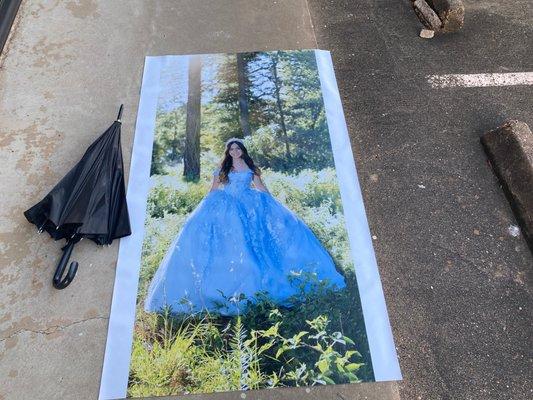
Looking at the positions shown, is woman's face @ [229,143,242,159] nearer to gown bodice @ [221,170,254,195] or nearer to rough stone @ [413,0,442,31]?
gown bodice @ [221,170,254,195]

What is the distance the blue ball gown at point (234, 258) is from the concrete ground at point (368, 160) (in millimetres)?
175

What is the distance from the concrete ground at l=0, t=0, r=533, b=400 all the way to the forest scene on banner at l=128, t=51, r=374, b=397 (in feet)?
0.22

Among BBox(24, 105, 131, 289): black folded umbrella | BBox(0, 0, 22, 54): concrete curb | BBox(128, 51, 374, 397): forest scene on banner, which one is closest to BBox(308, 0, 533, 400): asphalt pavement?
BBox(128, 51, 374, 397): forest scene on banner

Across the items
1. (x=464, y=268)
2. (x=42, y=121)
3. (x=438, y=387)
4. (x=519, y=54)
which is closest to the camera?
(x=438, y=387)

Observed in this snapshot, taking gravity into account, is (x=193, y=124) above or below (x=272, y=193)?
above

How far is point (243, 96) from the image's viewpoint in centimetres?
157

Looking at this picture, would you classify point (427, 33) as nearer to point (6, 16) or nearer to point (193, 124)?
point (193, 124)

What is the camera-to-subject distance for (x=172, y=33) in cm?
174

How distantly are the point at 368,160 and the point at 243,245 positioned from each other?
492 mm

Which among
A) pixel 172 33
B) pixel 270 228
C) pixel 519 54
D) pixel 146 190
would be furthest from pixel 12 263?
pixel 519 54

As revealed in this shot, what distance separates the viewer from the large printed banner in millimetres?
1128

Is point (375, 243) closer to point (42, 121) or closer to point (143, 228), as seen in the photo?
point (143, 228)

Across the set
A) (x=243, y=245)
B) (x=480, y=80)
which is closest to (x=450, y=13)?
(x=480, y=80)

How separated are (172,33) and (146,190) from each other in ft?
2.32
